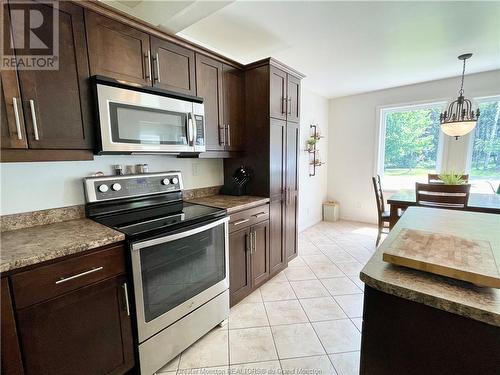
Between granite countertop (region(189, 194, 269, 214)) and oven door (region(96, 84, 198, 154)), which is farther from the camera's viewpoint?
granite countertop (region(189, 194, 269, 214))

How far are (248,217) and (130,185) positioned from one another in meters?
1.01

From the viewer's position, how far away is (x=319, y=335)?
178 centimetres

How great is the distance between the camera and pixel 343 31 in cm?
214

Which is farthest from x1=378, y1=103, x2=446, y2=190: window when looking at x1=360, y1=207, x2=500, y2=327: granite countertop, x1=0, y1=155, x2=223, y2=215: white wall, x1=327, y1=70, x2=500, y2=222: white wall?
x1=0, y1=155, x2=223, y2=215: white wall

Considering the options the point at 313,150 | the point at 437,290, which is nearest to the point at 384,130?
the point at 313,150

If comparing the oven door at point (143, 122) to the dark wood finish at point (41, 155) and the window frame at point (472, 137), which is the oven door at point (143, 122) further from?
the window frame at point (472, 137)

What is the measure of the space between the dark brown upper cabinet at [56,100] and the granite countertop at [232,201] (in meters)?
1.02

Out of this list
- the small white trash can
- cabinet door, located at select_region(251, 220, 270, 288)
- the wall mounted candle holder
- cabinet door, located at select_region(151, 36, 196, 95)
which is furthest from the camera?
the small white trash can

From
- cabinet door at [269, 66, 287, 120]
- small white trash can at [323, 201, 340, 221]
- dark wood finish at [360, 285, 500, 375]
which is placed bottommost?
small white trash can at [323, 201, 340, 221]

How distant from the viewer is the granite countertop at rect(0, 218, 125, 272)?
3.26ft

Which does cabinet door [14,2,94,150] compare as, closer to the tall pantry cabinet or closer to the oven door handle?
the oven door handle

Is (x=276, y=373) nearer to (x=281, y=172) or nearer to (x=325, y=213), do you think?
(x=281, y=172)

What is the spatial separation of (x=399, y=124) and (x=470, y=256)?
13.4 ft

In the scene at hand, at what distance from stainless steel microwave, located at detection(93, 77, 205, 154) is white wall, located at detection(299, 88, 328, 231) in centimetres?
245
